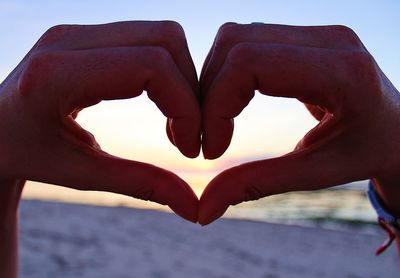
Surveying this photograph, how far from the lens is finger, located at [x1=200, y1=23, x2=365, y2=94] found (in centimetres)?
88

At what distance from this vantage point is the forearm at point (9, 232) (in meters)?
1.25

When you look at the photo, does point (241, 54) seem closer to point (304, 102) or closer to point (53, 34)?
point (304, 102)

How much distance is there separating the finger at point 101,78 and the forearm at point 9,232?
51cm

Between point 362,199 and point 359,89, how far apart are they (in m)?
16.8

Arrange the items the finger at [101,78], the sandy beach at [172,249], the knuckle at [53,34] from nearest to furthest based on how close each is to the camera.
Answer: the finger at [101,78] < the knuckle at [53,34] < the sandy beach at [172,249]

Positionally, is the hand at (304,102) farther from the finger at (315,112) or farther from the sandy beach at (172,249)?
the sandy beach at (172,249)

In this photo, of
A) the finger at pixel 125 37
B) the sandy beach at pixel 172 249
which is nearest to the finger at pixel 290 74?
the finger at pixel 125 37

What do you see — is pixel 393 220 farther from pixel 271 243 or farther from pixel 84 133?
pixel 271 243

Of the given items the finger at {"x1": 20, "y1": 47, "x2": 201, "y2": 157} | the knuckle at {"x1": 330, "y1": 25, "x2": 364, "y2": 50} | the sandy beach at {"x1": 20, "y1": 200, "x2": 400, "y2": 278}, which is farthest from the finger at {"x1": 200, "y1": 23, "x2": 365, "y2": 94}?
the sandy beach at {"x1": 20, "y1": 200, "x2": 400, "y2": 278}

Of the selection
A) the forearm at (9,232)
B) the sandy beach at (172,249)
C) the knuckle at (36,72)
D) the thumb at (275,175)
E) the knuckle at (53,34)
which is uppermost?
the knuckle at (53,34)

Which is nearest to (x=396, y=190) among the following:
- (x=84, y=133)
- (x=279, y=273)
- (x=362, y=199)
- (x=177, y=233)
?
(x=84, y=133)

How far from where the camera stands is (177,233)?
Answer: 6.21 meters

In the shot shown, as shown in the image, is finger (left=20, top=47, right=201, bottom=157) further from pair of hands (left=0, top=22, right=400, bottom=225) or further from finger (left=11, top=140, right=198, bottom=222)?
finger (left=11, top=140, right=198, bottom=222)

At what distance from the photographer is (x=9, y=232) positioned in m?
1.31
